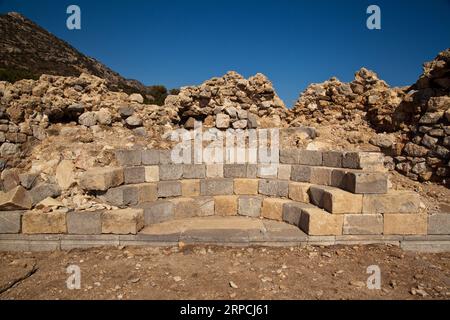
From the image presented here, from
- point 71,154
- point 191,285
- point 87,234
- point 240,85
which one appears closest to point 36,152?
point 71,154

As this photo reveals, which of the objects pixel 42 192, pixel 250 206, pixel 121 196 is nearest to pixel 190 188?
pixel 250 206

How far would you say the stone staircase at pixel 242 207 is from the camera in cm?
448

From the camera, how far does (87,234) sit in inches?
177

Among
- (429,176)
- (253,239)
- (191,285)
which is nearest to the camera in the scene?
(191,285)

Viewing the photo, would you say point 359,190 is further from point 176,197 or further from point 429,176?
point 176,197

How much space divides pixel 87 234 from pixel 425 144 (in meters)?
7.33

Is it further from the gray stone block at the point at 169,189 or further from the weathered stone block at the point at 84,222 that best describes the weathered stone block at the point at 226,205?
the weathered stone block at the point at 84,222

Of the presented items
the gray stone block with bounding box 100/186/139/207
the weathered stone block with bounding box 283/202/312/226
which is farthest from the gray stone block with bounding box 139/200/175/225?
the weathered stone block with bounding box 283/202/312/226

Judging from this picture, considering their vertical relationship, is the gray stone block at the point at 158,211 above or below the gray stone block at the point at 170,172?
below

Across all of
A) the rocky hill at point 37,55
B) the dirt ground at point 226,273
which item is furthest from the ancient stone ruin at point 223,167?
the rocky hill at point 37,55

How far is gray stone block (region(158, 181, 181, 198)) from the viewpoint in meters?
5.83

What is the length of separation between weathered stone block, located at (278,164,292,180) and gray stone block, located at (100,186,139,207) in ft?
10.5

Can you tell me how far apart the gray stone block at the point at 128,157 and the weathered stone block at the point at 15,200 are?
71.7 inches

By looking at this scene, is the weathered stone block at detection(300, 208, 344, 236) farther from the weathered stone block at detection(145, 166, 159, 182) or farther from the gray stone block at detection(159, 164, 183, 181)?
the weathered stone block at detection(145, 166, 159, 182)
